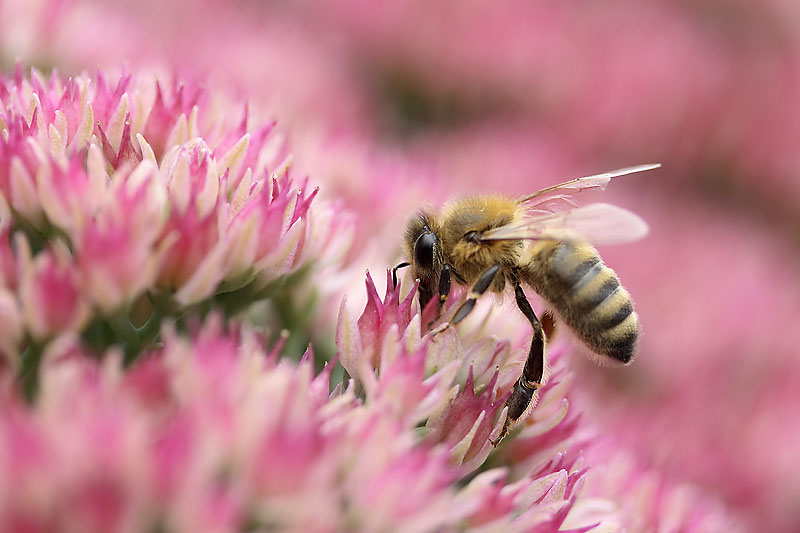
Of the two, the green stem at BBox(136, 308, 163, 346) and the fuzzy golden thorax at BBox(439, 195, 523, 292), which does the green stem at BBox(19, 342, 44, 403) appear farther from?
A: the fuzzy golden thorax at BBox(439, 195, 523, 292)

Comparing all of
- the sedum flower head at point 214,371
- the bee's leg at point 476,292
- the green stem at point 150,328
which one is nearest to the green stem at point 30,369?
the sedum flower head at point 214,371

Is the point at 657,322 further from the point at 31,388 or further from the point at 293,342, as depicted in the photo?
the point at 31,388

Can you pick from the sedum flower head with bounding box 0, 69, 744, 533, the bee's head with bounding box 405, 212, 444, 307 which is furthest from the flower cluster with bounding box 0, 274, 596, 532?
the bee's head with bounding box 405, 212, 444, 307

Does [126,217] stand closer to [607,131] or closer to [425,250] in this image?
[425,250]

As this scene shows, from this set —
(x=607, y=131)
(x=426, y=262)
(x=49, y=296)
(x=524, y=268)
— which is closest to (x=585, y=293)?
(x=524, y=268)

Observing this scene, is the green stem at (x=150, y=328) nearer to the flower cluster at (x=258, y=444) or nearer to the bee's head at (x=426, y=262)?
the flower cluster at (x=258, y=444)
